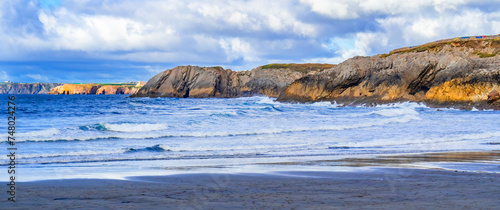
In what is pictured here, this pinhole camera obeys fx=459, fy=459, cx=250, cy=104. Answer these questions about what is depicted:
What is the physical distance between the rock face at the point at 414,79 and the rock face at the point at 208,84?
2249 inches

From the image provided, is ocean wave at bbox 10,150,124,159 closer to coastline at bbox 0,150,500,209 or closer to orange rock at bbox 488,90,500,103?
coastline at bbox 0,150,500,209

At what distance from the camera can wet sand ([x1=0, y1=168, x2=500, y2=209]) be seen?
6.27 metres

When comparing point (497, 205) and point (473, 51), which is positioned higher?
point (473, 51)

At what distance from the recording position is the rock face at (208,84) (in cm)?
13162

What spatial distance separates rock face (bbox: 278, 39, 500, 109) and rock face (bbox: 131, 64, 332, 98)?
57.1m

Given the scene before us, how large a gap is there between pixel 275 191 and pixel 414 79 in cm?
5634

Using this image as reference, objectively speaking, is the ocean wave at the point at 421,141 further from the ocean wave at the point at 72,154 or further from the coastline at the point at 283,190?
the ocean wave at the point at 72,154

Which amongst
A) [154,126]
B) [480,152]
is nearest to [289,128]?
[154,126]

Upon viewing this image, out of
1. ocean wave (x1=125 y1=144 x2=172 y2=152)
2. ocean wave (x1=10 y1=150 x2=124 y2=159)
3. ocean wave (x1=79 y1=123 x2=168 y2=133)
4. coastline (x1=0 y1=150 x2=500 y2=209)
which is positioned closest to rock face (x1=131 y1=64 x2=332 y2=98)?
ocean wave (x1=79 y1=123 x2=168 y2=133)

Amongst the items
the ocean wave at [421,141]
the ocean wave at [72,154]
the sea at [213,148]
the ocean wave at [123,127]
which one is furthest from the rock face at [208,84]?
the ocean wave at [72,154]

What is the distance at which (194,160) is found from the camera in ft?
43.6

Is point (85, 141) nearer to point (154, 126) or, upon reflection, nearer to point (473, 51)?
point (154, 126)

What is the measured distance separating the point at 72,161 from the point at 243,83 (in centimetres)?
12575

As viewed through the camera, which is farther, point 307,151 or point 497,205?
point 307,151
